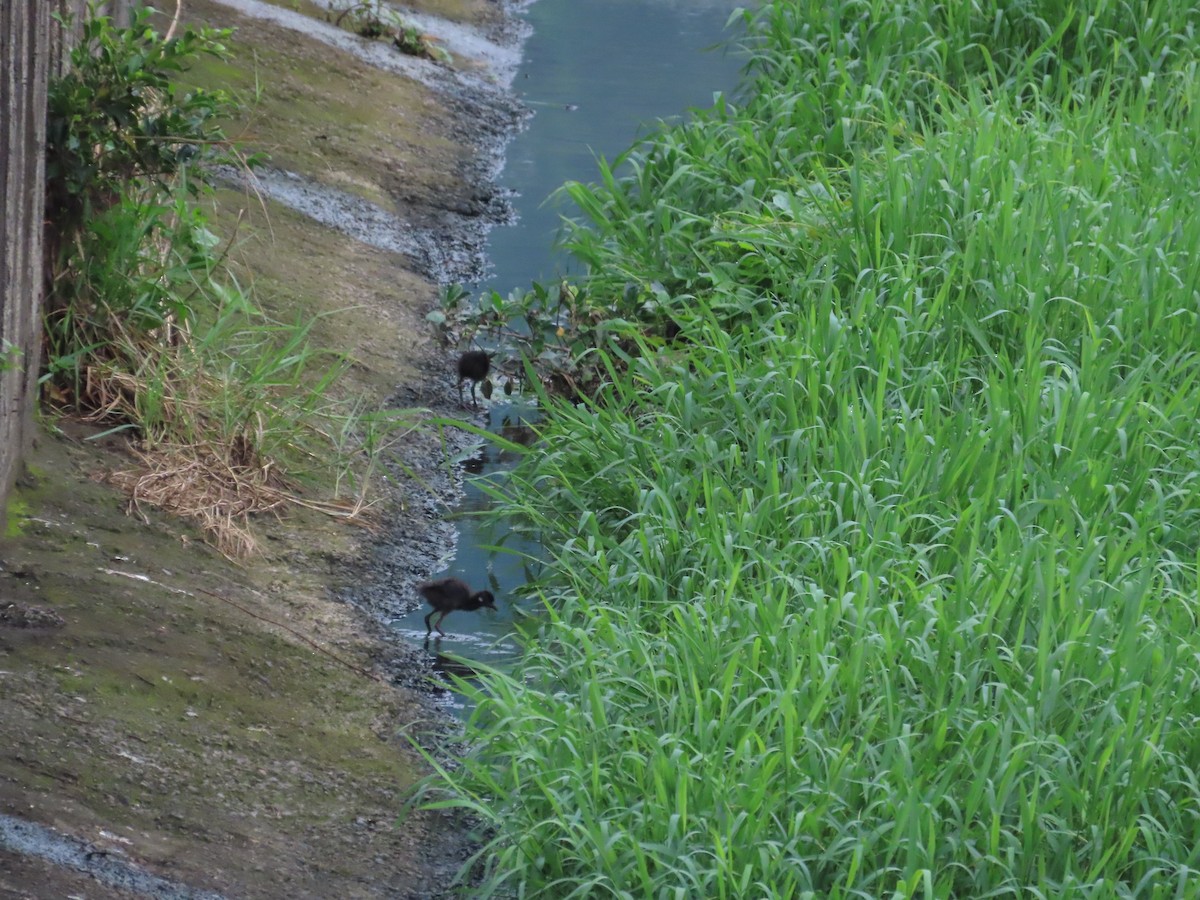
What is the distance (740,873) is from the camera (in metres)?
2.72

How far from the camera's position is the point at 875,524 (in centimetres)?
→ 360

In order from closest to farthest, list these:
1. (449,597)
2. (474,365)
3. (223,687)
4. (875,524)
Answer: (223,687)
(875,524)
(449,597)
(474,365)

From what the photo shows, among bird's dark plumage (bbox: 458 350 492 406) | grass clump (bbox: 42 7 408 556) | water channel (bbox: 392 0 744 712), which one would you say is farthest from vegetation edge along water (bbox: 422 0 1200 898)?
grass clump (bbox: 42 7 408 556)

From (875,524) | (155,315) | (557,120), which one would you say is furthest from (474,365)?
(557,120)

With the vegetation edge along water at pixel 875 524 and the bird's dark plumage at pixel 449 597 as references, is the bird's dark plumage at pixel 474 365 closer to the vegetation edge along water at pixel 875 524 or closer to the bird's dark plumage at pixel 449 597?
the vegetation edge along water at pixel 875 524

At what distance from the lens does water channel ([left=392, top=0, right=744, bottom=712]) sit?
4301 mm

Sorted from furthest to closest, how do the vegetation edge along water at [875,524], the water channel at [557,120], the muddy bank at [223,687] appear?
1. the water channel at [557,120]
2. the muddy bank at [223,687]
3. the vegetation edge along water at [875,524]

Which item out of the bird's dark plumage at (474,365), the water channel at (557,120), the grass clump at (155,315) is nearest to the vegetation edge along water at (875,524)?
the water channel at (557,120)

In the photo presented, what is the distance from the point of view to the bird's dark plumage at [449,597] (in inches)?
158

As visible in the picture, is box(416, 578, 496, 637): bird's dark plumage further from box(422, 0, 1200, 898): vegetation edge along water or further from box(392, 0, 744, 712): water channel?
box(422, 0, 1200, 898): vegetation edge along water

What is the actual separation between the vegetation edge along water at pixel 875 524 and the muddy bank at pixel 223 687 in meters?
0.24

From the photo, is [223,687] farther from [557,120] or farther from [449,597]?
[557,120]

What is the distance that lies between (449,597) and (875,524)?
118 centimetres

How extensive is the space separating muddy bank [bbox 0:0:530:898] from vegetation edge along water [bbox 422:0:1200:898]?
24 cm
